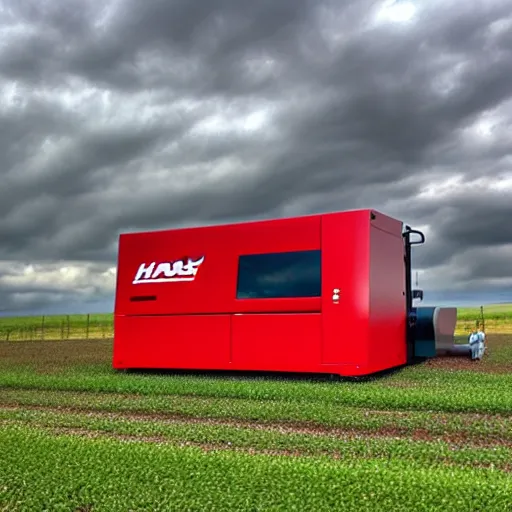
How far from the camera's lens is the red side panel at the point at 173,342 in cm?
1298

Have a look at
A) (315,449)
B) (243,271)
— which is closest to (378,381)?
(243,271)

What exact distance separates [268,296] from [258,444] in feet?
19.2

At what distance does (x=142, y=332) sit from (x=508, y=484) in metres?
10.2

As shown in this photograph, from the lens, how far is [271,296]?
40.5ft

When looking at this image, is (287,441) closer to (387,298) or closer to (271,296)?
(271,296)

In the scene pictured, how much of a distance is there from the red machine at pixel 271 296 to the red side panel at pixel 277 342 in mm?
21

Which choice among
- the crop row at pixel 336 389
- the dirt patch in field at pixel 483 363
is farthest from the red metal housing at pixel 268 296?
the dirt patch in field at pixel 483 363

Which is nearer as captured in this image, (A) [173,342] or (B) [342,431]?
(B) [342,431]

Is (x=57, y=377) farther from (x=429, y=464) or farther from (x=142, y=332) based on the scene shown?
(x=429, y=464)

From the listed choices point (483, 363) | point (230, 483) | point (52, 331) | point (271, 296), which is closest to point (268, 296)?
point (271, 296)

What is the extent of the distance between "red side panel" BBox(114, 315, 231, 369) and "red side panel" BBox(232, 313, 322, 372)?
0.36 m

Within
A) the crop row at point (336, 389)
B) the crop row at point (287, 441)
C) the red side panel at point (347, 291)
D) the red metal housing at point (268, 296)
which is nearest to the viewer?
the crop row at point (287, 441)

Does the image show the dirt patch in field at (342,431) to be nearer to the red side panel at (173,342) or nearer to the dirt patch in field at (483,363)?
the red side panel at (173,342)

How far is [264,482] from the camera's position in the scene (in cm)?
502
